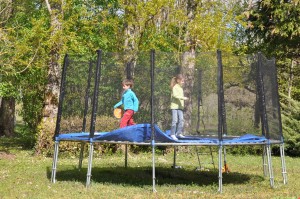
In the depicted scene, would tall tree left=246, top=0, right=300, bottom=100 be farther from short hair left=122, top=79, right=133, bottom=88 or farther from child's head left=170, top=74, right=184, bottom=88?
short hair left=122, top=79, right=133, bottom=88

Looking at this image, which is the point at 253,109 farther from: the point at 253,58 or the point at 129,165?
the point at 129,165

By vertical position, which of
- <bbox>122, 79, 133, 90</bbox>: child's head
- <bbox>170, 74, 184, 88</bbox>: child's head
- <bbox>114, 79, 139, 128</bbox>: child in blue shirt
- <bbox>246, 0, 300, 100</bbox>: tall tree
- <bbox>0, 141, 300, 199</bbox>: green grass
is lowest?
<bbox>0, 141, 300, 199</bbox>: green grass

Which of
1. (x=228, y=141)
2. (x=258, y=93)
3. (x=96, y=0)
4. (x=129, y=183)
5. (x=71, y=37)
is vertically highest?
(x=96, y=0)

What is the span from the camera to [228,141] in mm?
10992

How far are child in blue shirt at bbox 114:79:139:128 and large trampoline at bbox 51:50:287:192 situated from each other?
0.19 meters

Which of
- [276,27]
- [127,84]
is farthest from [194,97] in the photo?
[276,27]

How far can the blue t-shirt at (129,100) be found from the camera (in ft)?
39.5

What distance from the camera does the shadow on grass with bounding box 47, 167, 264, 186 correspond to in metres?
12.6

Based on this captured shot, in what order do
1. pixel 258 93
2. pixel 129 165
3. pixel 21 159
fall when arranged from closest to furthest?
pixel 258 93
pixel 129 165
pixel 21 159

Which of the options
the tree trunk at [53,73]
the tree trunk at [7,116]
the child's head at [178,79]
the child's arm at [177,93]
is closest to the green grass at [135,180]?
the tree trunk at [53,73]

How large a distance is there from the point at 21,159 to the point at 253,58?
8172 millimetres

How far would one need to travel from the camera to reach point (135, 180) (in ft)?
41.9

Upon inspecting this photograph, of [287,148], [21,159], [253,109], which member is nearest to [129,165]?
[21,159]

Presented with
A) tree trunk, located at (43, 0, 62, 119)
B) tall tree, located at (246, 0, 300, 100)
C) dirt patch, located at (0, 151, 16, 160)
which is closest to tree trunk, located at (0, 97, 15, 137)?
dirt patch, located at (0, 151, 16, 160)
